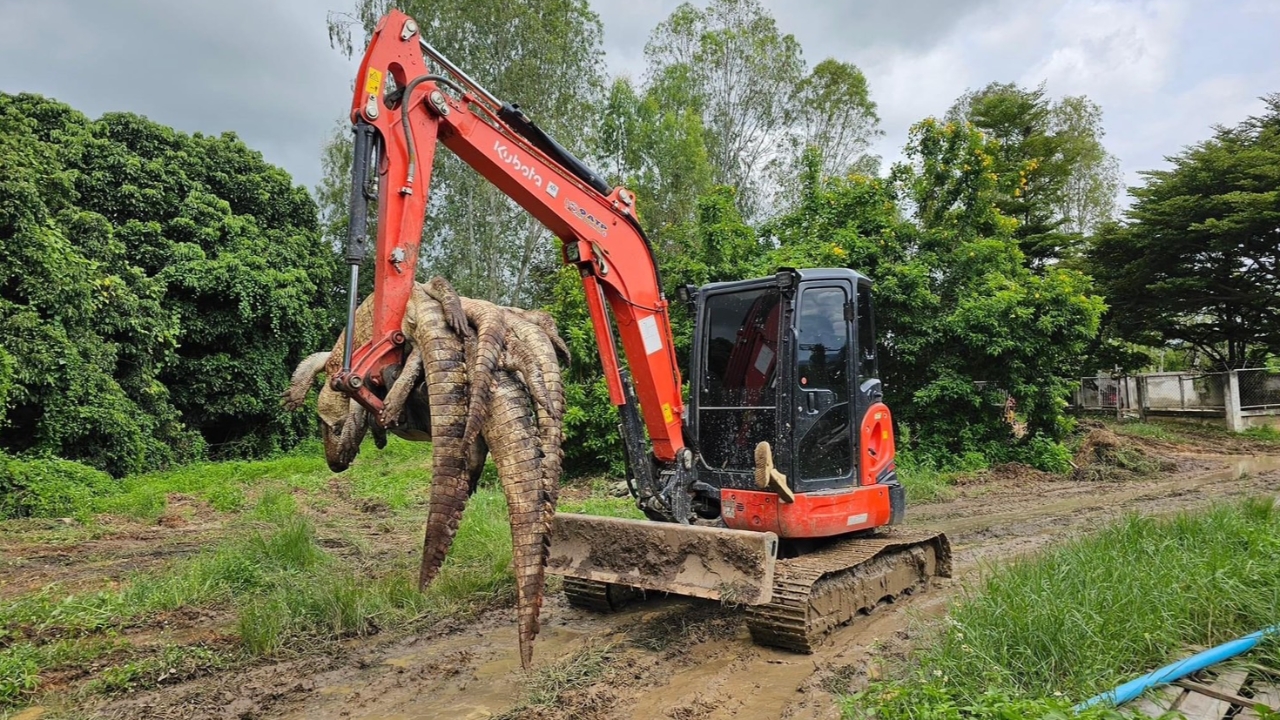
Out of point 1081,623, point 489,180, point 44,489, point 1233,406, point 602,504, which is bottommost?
point 602,504

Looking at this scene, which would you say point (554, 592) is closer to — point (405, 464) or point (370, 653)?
point (370, 653)

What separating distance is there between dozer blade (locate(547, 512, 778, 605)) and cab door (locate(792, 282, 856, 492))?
786 mm

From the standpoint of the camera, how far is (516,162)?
4094mm

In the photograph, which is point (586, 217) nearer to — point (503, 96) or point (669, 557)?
point (669, 557)

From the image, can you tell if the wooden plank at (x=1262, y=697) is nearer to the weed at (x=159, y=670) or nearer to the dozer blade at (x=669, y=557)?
the dozer blade at (x=669, y=557)

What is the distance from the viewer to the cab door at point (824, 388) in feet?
16.2

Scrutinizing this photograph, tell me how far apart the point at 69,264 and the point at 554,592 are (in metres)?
9.72

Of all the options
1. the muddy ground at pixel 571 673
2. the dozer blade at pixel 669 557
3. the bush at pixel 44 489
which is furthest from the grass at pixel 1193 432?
the bush at pixel 44 489

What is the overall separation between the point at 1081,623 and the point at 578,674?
2.46 meters

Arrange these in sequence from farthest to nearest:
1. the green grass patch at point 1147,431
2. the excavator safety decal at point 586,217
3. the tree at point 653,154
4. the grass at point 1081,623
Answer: the tree at point 653,154, the green grass patch at point 1147,431, the excavator safety decal at point 586,217, the grass at point 1081,623

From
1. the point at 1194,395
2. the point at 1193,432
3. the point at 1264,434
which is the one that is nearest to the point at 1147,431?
the point at 1193,432

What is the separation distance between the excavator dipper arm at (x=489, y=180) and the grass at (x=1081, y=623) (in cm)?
199

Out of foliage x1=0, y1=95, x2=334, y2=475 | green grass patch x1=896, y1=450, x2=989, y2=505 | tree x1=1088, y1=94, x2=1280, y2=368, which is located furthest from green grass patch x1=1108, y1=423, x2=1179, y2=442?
foliage x1=0, y1=95, x2=334, y2=475

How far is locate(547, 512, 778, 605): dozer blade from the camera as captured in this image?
4.20m
